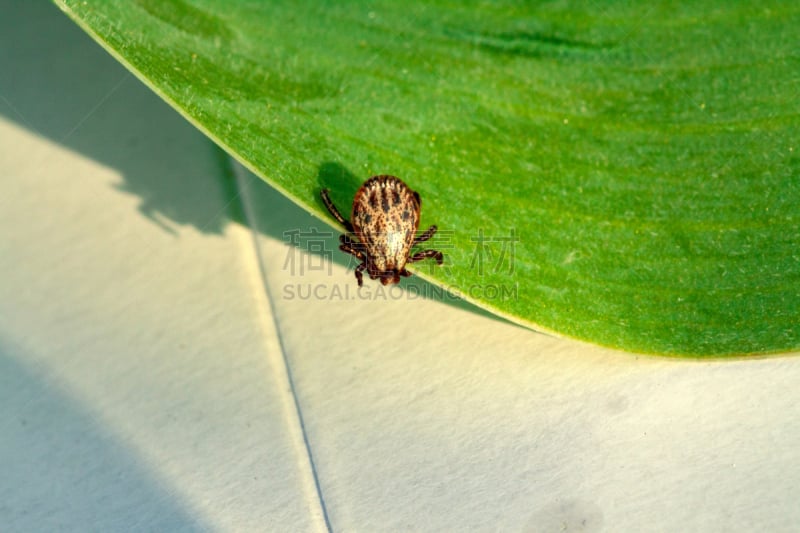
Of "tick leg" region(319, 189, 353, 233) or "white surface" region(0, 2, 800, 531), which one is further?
"white surface" region(0, 2, 800, 531)

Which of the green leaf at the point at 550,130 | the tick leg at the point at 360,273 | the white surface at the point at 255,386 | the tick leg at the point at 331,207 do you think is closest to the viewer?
the green leaf at the point at 550,130

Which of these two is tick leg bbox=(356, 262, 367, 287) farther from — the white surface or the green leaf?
the green leaf

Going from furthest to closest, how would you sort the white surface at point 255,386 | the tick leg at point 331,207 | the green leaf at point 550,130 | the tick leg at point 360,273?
1. the tick leg at point 360,273
2. the white surface at point 255,386
3. the tick leg at point 331,207
4. the green leaf at point 550,130

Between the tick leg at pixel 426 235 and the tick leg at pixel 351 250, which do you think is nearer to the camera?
the tick leg at pixel 426 235

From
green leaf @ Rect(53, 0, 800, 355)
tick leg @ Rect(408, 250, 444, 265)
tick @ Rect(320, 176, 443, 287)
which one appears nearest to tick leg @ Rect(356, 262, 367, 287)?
tick @ Rect(320, 176, 443, 287)

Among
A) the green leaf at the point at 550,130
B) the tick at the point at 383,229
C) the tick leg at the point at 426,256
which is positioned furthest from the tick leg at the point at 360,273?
the green leaf at the point at 550,130

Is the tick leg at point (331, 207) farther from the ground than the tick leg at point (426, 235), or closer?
farther from the ground

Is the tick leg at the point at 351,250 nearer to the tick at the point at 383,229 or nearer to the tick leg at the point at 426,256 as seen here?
the tick at the point at 383,229
